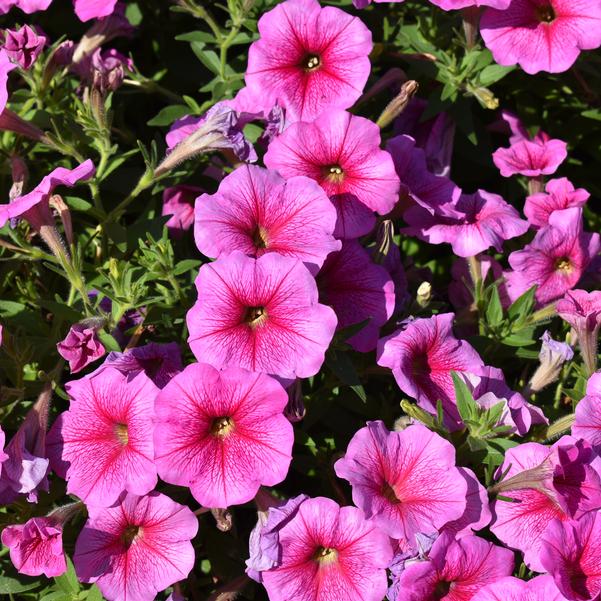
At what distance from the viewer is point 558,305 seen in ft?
7.36

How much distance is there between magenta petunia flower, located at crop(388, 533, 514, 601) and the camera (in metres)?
1.84

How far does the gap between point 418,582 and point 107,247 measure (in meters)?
1.21

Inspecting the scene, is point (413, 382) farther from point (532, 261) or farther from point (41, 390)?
point (41, 390)

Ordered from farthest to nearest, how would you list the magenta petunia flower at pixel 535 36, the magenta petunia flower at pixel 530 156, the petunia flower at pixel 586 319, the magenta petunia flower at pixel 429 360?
the magenta petunia flower at pixel 530 156 → the magenta petunia flower at pixel 535 36 → the petunia flower at pixel 586 319 → the magenta petunia flower at pixel 429 360

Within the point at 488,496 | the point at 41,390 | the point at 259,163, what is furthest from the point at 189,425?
the point at 259,163

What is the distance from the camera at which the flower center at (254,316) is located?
1969 millimetres

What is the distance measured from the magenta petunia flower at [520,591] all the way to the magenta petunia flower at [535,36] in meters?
1.36

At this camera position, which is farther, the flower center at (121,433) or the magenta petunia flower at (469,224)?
the magenta petunia flower at (469,224)

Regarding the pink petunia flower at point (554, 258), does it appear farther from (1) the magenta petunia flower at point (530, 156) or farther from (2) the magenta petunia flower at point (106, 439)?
(2) the magenta petunia flower at point (106, 439)

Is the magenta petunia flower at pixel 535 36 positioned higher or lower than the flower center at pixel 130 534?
higher

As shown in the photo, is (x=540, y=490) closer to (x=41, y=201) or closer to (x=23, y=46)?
(x=41, y=201)

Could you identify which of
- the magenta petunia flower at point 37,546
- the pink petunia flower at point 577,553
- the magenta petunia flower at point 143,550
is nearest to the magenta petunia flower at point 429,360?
the pink petunia flower at point 577,553

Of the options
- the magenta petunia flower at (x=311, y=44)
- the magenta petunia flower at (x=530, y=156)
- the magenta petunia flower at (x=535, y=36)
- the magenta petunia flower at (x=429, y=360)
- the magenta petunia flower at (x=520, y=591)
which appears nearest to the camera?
the magenta petunia flower at (x=520, y=591)

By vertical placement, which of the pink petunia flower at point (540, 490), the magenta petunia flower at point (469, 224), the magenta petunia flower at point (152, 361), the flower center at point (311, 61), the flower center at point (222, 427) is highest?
the flower center at point (311, 61)
